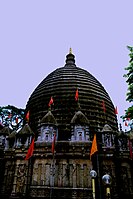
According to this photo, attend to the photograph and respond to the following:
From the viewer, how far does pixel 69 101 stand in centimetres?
→ 1727

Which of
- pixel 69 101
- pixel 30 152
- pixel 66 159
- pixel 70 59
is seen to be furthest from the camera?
pixel 70 59

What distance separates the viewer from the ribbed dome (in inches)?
641

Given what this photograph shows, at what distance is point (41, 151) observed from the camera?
13273 mm

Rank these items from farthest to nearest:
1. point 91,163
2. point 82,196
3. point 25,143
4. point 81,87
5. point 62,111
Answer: point 81,87 < point 62,111 < point 25,143 < point 91,163 < point 82,196

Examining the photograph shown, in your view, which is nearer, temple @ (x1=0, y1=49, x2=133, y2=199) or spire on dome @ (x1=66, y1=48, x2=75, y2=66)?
temple @ (x1=0, y1=49, x2=133, y2=199)

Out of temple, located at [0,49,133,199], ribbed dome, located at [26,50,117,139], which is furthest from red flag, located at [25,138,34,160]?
ribbed dome, located at [26,50,117,139]

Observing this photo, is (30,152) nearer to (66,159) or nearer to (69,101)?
(66,159)

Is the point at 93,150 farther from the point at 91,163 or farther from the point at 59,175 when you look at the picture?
the point at 59,175

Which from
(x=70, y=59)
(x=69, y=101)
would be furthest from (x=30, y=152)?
(x=70, y=59)

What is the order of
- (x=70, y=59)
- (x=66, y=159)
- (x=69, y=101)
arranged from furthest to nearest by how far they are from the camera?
(x=70, y=59) → (x=69, y=101) → (x=66, y=159)

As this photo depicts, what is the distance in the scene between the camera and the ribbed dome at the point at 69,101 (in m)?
16.3

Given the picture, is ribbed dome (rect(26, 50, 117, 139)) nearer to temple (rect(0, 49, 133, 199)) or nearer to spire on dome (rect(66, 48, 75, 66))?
temple (rect(0, 49, 133, 199))

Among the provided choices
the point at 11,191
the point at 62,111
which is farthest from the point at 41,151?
the point at 62,111

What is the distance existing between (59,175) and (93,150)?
2.44 meters
